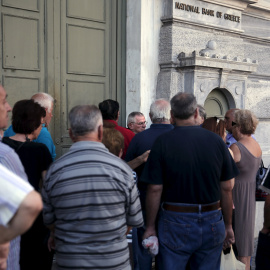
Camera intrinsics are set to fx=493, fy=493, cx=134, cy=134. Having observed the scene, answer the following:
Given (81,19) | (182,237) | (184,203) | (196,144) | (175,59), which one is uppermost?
(81,19)

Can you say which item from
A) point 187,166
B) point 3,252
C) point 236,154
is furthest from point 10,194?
point 236,154

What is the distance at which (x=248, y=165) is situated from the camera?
4.84 metres

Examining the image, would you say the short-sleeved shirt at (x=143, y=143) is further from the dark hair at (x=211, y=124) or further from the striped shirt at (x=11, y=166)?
the striped shirt at (x=11, y=166)

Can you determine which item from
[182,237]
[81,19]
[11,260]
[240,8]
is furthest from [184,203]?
[240,8]

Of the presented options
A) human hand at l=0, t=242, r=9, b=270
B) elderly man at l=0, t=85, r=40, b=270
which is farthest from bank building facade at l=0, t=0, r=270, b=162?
human hand at l=0, t=242, r=9, b=270

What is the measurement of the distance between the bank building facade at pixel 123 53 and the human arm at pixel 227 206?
2735 millimetres

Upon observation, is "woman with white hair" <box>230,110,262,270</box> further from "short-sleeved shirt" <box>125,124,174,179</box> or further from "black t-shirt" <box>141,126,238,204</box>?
"black t-shirt" <box>141,126,238,204</box>

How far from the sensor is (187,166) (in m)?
3.50

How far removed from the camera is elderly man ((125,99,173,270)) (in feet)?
13.9

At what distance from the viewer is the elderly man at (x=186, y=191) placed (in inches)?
138

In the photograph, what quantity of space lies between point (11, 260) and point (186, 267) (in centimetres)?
168

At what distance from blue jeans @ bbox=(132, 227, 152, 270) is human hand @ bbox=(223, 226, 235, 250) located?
2.32ft

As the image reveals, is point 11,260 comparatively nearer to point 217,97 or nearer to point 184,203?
point 184,203

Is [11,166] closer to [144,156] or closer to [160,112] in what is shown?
[144,156]
